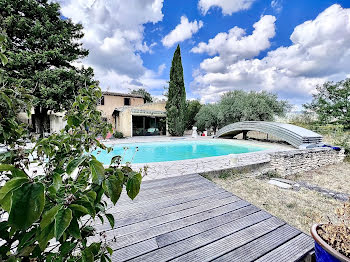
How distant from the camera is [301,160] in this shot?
7113mm

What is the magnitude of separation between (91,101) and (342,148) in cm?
1302

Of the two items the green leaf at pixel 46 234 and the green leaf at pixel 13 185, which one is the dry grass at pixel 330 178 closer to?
the green leaf at pixel 46 234

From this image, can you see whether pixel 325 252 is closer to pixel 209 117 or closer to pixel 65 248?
pixel 65 248

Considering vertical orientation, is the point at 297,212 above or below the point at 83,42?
below

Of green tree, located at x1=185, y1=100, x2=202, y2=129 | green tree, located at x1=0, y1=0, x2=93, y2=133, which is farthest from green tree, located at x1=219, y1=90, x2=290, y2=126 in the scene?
green tree, located at x1=0, y1=0, x2=93, y2=133

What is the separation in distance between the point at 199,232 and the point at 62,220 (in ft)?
7.43

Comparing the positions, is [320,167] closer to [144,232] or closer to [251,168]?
[251,168]

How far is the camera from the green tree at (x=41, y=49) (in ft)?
38.3

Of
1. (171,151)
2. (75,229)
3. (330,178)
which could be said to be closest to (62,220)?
(75,229)

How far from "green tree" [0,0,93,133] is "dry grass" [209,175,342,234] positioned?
11.4 meters

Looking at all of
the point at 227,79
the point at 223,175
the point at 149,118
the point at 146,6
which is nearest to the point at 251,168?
the point at 223,175

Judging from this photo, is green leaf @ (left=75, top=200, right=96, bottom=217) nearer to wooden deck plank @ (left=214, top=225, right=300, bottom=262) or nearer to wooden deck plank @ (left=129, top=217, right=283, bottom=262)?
wooden deck plank @ (left=129, top=217, right=283, bottom=262)

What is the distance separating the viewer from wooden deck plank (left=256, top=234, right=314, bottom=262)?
1.93m

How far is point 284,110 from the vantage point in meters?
18.3
